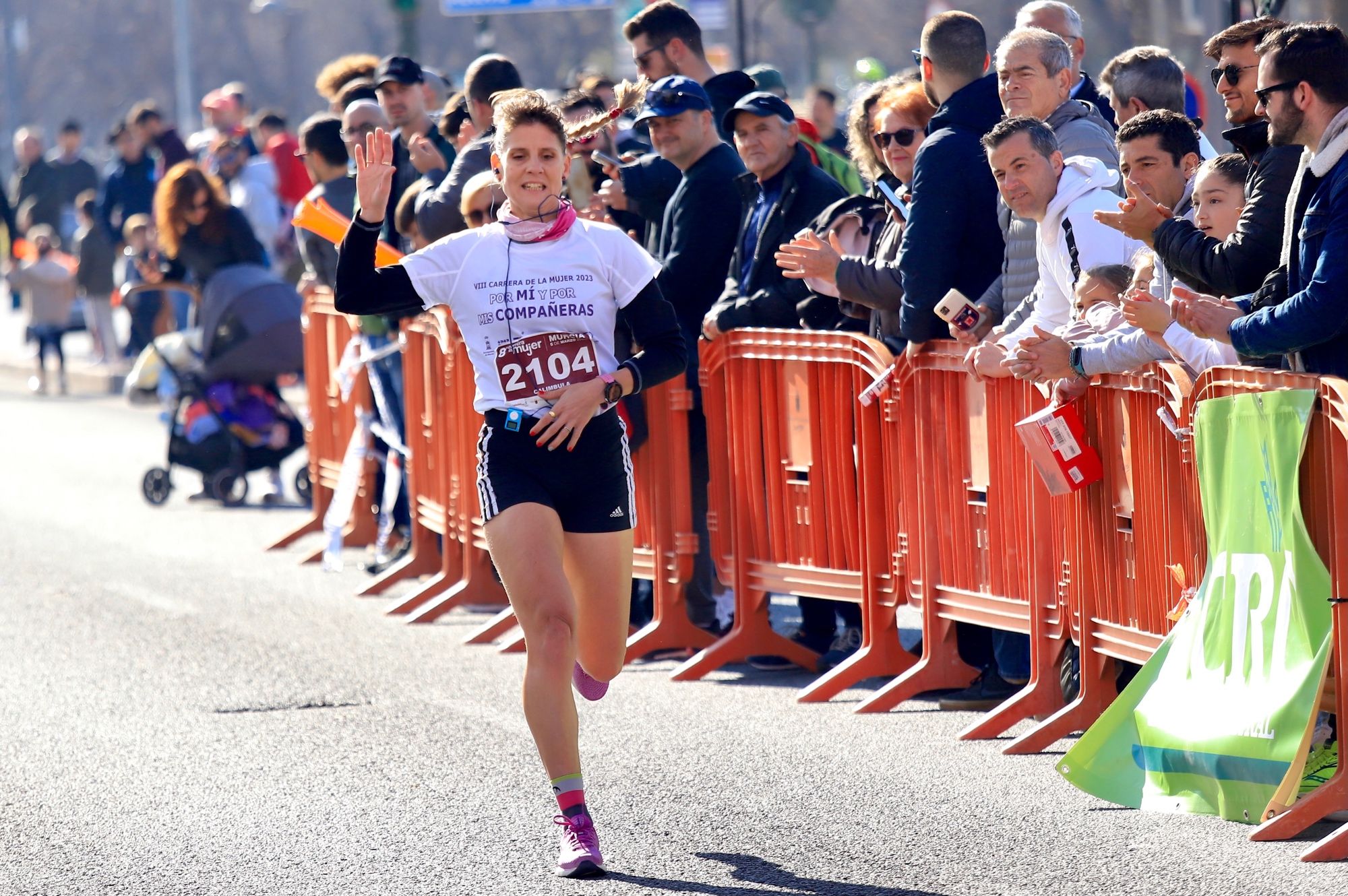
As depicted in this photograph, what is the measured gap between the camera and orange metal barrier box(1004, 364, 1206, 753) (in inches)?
248

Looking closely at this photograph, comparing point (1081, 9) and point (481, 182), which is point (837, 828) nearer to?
point (481, 182)

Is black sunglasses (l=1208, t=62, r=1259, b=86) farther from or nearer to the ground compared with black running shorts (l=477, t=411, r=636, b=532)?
farther from the ground

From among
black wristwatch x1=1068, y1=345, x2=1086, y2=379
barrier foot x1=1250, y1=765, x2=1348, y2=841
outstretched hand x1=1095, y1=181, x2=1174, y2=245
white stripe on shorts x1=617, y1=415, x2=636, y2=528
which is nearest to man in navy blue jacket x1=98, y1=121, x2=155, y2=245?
white stripe on shorts x1=617, y1=415, x2=636, y2=528

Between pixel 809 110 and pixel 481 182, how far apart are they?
324 inches

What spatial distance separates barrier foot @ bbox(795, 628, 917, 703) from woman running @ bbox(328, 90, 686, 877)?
1.78 m

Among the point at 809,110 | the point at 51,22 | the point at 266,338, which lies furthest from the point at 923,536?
the point at 51,22

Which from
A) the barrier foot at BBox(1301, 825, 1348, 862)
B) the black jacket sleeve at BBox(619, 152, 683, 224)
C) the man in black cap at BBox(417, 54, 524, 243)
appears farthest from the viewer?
the man in black cap at BBox(417, 54, 524, 243)

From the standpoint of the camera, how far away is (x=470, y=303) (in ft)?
20.1

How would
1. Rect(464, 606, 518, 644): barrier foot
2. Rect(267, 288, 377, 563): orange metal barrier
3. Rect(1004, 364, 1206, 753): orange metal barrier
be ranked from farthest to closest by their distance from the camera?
Rect(267, 288, 377, 563): orange metal barrier < Rect(464, 606, 518, 644): barrier foot < Rect(1004, 364, 1206, 753): orange metal barrier

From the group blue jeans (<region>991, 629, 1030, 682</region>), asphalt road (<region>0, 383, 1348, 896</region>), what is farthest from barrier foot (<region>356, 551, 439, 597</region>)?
blue jeans (<region>991, 629, 1030, 682</region>)

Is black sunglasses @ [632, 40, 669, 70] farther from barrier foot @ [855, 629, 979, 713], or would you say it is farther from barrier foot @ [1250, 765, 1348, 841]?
barrier foot @ [1250, 765, 1348, 841]

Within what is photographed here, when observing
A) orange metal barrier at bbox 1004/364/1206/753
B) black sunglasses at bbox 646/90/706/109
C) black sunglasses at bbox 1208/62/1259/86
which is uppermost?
black sunglasses at bbox 646/90/706/109

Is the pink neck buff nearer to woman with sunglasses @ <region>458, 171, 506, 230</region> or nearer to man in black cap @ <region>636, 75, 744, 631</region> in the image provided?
man in black cap @ <region>636, 75, 744, 631</region>

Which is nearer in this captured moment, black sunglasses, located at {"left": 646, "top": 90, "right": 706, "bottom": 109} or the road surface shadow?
the road surface shadow
